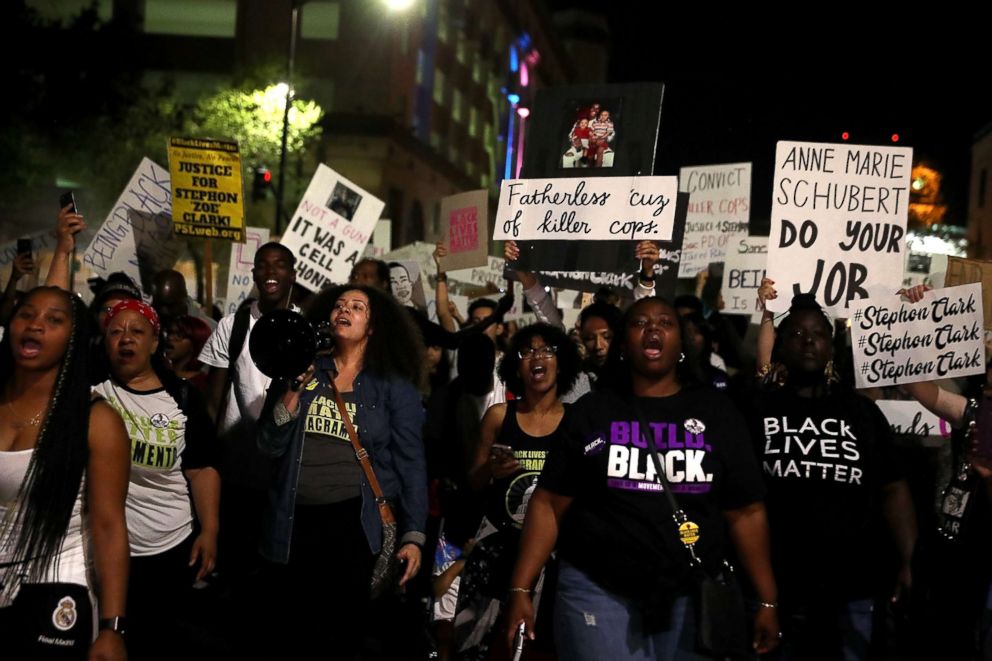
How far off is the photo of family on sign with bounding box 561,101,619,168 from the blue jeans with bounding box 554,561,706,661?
4.05m

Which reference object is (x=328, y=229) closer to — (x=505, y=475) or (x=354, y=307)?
(x=354, y=307)

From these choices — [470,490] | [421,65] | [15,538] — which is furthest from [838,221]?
[421,65]

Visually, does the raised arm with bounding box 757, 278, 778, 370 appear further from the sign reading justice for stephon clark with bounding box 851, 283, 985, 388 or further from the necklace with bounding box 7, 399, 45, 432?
the necklace with bounding box 7, 399, 45, 432

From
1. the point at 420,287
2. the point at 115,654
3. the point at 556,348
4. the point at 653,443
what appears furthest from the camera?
the point at 420,287

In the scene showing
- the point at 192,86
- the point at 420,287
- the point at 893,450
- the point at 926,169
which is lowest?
the point at 893,450

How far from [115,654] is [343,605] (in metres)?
1.72

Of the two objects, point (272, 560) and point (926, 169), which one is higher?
point (926, 169)

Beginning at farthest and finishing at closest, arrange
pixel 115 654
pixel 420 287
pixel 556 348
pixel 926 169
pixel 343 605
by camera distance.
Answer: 1. pixel 926 169
2. pixel 420 287
3. pixel 556 348
4. pixel 343 605
5. pixel 115 654

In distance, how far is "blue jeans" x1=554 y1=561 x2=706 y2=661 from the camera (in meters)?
4.31

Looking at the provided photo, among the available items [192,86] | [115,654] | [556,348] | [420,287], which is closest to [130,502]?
[115,654]

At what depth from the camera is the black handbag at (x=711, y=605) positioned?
13.8ft

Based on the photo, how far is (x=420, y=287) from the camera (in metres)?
10.2

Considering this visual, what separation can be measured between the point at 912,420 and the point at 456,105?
55.2 m

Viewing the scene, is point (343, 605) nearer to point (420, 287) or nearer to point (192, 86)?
point (420, 287)
